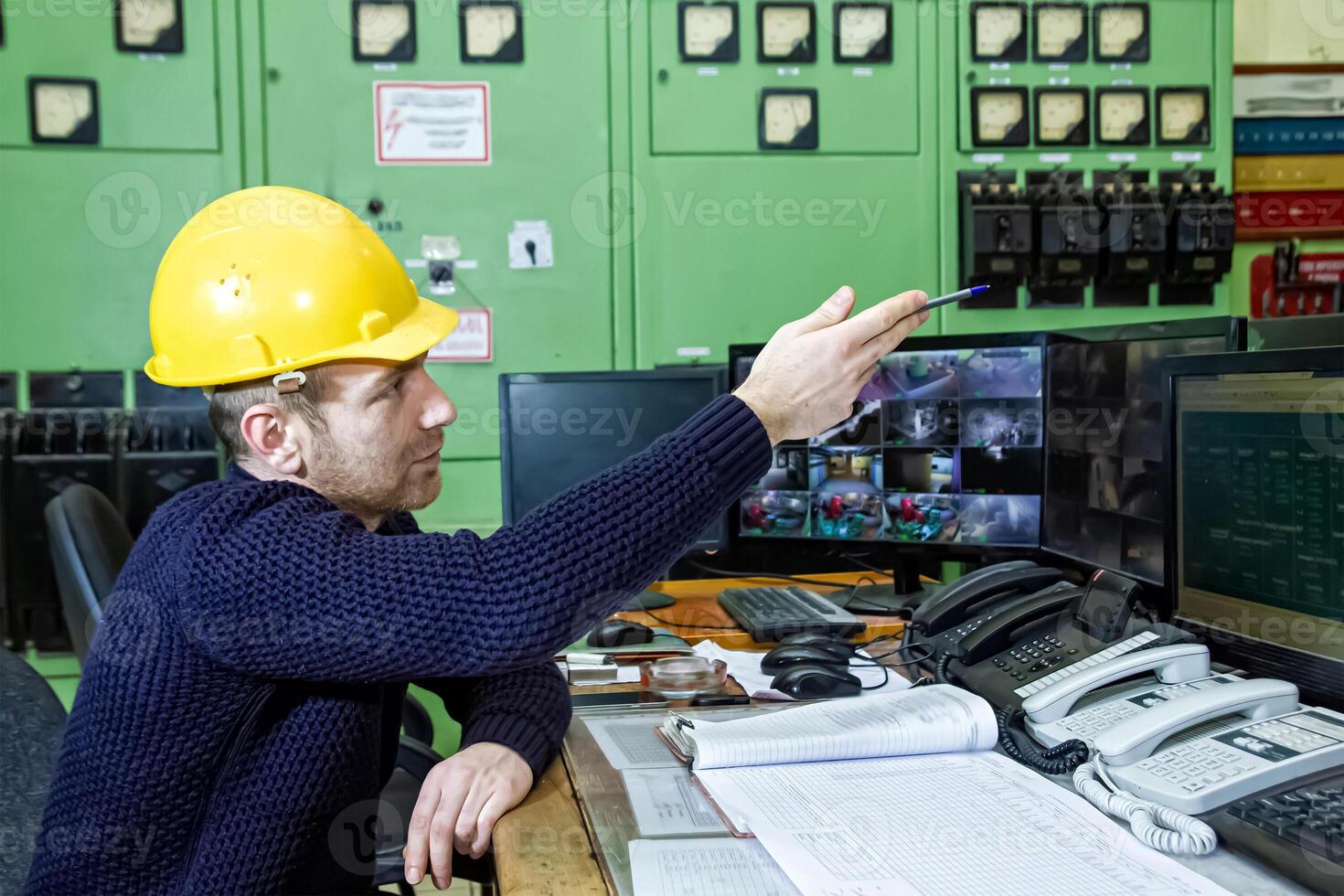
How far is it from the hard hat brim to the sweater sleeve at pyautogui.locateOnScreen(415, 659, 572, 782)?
0.37 metres

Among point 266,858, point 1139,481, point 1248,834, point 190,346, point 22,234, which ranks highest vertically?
point 22,234

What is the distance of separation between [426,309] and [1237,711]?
0.86m

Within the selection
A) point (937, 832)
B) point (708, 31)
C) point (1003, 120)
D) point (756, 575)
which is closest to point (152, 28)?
point (708, 31)

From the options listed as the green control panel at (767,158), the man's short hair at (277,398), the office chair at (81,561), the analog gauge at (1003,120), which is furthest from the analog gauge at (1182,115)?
the office chair at (81,561)

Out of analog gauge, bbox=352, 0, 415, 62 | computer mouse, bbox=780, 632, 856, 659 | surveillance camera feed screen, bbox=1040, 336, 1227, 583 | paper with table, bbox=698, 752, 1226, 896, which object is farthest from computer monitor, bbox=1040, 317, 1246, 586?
analog gauge, bbox=352, 0, 415, 62

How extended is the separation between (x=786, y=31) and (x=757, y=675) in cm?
196

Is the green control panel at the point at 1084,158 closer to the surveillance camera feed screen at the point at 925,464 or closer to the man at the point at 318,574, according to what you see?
the surveillance camera feed screen at the point at 925,464

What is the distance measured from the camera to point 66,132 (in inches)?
98.7

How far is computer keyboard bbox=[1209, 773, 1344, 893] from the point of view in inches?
25.6

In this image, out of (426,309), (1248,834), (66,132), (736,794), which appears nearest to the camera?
(1248,834)

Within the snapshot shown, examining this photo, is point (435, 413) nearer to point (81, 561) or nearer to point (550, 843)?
point (550, 843)

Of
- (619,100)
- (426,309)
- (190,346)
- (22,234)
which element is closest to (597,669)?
(426,309)

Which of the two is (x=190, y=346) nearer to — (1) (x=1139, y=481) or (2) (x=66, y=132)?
(1) (x=1139, y=481)

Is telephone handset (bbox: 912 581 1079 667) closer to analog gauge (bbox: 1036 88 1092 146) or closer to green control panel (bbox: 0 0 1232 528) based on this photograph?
green control panel (bbox: 0 0 1232 528)
